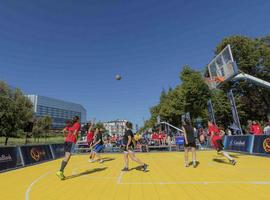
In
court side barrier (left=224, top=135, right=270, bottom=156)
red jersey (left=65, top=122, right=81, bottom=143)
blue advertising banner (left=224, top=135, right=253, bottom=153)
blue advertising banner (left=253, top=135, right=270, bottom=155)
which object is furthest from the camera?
blue advertising banner (left=224, top=135, right=253, bottom=153)

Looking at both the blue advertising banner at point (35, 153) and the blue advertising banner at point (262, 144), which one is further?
the blue advertising banner at point (262, 144)

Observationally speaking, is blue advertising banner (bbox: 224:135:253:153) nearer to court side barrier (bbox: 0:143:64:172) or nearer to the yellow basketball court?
the yellow basketball court

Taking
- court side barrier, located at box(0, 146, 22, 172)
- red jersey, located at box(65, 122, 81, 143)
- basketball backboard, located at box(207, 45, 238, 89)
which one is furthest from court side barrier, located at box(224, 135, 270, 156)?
court side barrier, located at box(0, 146, 22, 172)

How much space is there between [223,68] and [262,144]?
20.0 ft

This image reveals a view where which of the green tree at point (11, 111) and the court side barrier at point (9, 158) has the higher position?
the green tree at point (11, 111)

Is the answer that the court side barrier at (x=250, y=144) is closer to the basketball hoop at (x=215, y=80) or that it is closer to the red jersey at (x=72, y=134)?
the basketball hoop at (x=215, y=80)

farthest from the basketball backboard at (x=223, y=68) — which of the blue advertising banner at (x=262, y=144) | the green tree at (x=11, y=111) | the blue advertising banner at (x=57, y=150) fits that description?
the green tree at (x=11, y=111)

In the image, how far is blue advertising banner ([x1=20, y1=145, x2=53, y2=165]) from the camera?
1283 centimetres

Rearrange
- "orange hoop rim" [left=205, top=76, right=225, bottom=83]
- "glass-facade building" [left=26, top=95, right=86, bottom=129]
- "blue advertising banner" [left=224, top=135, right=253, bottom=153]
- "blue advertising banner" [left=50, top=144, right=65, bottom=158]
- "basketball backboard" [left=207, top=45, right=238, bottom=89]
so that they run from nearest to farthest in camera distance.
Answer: "blue advertising banner" [left=224, top=135, right=253, bottom=153]
"basketball backboard" [left=207, top=45, right=238, bottom=89]
"blue advertising banner" [left=50, top=144, right=65, bottom=158]
"orange hoop rim" [left=205, top=76, right=225, bottom=83]
"glass-facade building" [left=26, top=95, right=86, bottom=129]

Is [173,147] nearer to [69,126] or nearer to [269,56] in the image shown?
[69,126]

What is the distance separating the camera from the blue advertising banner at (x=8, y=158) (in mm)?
10713

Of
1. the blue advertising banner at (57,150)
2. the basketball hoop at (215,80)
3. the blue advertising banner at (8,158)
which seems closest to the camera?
the blue advertising banner at (8,158)

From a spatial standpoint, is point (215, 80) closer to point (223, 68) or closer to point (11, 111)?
point (223, 68)

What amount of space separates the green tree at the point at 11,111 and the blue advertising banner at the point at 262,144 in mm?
36985
